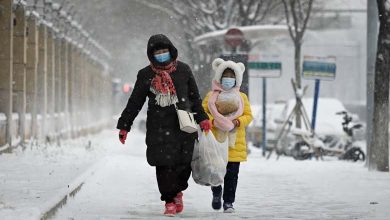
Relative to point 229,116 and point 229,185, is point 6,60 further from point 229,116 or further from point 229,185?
point 229,185

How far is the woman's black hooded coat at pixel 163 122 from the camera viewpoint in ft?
31.7

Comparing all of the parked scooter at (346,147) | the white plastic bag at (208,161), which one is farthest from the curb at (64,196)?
the parked scooter at (346,147)

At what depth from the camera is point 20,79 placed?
21203 millimetres

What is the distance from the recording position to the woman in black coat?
31.7 feet

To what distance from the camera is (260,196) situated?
12250mm

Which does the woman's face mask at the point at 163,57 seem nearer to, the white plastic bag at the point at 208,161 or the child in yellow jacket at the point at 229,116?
the child in yellow jacket at the point at 229,116

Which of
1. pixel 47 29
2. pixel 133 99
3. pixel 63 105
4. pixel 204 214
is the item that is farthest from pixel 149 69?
pixel 63 105

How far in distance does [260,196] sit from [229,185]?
219 centimetres

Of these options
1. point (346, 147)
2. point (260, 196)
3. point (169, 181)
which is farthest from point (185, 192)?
point (346, 147)

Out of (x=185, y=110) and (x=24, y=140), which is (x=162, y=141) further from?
(x=24, y=140)

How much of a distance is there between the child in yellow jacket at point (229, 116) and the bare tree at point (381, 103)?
6.68 m

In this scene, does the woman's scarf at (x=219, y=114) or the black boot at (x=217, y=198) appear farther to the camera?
the black boot at (x=217, y=198)

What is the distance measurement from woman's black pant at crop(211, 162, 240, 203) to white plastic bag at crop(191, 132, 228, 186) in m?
0.25

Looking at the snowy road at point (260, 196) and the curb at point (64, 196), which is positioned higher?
the curb at point (64, 196)
